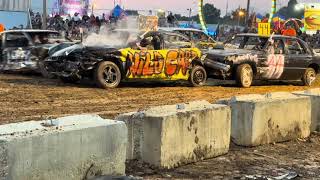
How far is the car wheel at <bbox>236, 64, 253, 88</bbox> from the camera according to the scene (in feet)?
48.3

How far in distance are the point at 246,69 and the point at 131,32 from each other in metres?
3.33

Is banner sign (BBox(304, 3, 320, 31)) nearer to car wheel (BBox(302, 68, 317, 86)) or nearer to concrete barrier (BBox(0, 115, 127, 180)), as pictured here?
car wheel (BBox(302, 68, 317, 86))

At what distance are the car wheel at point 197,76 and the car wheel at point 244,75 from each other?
3.15 feet

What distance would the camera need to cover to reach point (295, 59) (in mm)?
15867

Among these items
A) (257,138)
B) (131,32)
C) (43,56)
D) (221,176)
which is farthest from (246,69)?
(221,176)

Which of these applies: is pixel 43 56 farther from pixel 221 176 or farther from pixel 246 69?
pixel 221 176

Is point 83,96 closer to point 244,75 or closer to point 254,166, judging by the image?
point 244,75

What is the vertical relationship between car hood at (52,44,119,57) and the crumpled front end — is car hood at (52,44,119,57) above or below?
above

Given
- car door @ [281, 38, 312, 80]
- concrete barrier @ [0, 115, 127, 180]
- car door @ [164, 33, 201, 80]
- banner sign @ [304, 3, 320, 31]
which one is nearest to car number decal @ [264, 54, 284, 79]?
car door @ [281, 38, 312, 80]

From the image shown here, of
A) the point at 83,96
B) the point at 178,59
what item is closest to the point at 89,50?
the point at 83,96

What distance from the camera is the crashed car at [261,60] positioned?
48.1 feet

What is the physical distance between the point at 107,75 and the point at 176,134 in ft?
22.6

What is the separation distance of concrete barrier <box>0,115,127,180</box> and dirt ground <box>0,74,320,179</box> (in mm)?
614

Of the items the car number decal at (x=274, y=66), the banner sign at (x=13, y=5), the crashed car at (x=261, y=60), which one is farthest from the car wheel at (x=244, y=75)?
the banner sign at (x=13, y=5)
